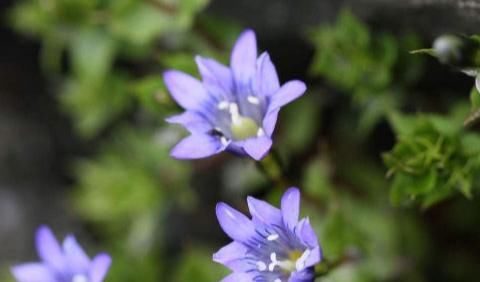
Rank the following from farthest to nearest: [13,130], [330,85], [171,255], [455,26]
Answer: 1. [13,130]
2. [171,255]
3. [330,85]
4. [455,26]

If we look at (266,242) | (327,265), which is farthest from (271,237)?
(327,265)

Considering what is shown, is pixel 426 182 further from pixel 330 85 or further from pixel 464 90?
pixel 330 85

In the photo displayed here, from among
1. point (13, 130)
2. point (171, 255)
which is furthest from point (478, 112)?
point (13, 130)

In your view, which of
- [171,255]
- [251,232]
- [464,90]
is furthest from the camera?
[171,255]

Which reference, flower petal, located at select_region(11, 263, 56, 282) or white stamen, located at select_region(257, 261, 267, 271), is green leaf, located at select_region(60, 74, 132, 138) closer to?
flower petal, located at select_region(11, 263, 56, 282)

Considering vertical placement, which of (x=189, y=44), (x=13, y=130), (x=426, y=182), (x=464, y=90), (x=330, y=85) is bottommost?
(x=426, y=182)

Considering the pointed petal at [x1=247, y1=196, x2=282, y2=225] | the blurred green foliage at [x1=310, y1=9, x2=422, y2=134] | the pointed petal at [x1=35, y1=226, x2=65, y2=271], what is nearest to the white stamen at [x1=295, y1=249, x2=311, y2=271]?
the pointed petal at [x1=247, y1=196, x2=282, y2=225]
